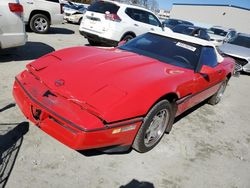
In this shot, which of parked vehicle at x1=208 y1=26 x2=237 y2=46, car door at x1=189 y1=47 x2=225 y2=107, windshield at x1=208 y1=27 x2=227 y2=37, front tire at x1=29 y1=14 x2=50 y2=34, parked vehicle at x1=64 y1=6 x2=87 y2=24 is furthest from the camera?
windshield at x1=208 y1=27 x2=227 y2=37

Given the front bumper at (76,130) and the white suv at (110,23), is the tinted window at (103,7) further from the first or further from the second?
the front bumper at (76,130)

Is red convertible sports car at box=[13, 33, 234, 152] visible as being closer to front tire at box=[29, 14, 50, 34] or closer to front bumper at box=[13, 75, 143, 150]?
front bumper at box=[13, 75, 143, 150]

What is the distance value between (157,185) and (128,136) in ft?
2.10

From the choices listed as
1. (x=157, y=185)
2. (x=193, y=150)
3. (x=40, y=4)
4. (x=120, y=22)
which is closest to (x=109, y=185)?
(x=157, y=185)

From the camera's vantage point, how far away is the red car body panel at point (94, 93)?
8.59 ft

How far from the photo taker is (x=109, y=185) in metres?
2.79

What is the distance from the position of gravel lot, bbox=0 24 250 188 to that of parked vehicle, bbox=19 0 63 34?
19.0 ft

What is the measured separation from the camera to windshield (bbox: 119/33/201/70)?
13.5 feet

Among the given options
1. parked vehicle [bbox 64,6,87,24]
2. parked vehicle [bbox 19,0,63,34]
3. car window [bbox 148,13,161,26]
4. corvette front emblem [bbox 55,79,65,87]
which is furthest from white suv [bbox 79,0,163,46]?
parked vehicle [bbox 64,6,87,24]

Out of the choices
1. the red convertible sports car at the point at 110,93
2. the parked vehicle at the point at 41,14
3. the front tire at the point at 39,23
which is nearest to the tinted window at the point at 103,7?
the parked vehicle at the point at 41,14

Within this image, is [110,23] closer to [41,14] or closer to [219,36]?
[41,14]

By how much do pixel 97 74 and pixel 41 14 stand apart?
8001 mm

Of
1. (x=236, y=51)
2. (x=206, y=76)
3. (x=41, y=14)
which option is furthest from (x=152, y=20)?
(x=206, y=76)

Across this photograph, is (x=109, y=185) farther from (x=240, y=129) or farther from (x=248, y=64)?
(x=248, y=64)
